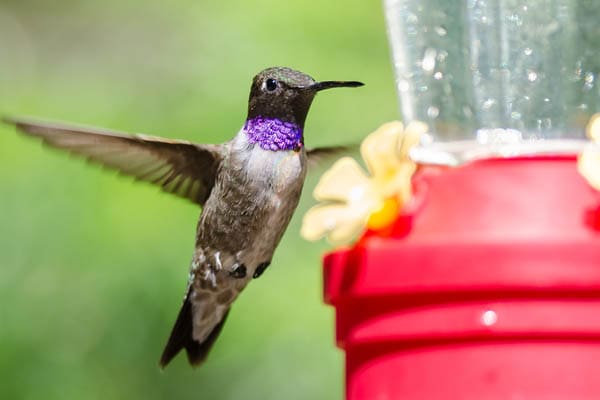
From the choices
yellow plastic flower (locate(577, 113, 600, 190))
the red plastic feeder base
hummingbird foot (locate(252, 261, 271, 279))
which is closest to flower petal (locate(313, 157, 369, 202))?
the red plastic feeder base

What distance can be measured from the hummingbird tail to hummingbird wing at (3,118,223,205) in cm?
44

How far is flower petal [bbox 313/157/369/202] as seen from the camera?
8.55 feet

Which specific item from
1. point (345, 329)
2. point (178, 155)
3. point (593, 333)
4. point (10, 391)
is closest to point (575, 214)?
point (593, 333)

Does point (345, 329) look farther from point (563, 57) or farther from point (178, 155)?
point (178, 155)

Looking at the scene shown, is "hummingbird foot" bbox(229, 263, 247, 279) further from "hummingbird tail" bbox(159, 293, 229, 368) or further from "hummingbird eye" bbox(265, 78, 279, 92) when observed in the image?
"hummingbird eye" bbox(265, 78, 279, 92)

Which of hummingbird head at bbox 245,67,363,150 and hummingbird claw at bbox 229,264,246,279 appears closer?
hummingbird head at bbox 245,67,363,150

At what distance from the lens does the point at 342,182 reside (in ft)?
8.59

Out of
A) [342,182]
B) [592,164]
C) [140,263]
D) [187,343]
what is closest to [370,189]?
[342,182]

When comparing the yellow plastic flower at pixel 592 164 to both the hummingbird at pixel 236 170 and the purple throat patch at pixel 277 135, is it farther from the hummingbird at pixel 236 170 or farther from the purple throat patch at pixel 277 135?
the purple throat patch at pixel 277 135

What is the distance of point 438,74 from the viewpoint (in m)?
3.16

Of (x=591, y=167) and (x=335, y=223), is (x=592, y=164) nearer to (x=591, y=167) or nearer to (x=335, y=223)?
(x=591, y=167)

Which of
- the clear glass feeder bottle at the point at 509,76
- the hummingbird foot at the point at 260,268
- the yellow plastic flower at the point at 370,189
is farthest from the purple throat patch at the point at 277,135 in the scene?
the yellow plastic flower at the point at 370,189

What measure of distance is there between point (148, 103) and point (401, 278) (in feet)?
11.0

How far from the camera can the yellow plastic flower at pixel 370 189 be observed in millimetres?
2514
